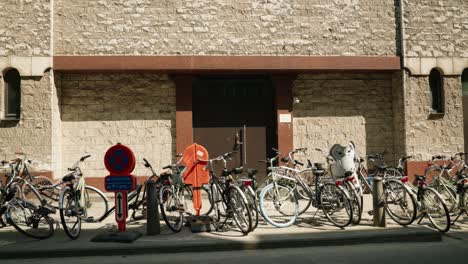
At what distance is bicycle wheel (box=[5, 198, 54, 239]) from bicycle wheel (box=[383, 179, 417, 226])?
5.45 metres

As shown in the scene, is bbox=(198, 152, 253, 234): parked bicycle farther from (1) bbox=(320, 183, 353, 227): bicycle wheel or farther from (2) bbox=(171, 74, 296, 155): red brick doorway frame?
(2) bbox=(171, 74, 296, 155): red brick doorway frame

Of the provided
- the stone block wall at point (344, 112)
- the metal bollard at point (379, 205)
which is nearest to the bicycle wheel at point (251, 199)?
the metal bollard at point (379, 205)

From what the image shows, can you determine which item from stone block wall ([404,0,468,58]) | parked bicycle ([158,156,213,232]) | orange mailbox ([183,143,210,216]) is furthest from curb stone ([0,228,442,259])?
stone block wall ([404,0,468,58])

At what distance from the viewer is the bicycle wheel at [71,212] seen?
20.8ft

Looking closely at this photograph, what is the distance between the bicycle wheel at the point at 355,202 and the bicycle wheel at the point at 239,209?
1.77m

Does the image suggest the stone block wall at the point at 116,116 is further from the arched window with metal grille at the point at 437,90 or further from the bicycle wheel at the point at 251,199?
the arched window with metal grille at the point at 437,90

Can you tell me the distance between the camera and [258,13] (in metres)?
10.7

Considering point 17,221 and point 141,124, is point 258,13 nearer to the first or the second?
point 141,124

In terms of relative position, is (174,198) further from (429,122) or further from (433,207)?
(429,122)

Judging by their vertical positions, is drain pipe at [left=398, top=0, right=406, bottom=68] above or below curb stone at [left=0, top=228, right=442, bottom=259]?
above

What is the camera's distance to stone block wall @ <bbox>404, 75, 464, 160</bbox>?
35.4 feet

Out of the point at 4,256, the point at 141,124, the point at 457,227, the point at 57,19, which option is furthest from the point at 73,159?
the point at 457,227

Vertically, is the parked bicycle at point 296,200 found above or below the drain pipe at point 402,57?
below

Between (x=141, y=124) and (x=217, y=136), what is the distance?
1991 mm
